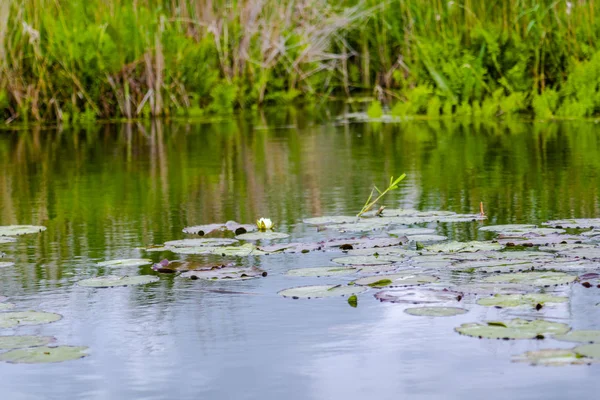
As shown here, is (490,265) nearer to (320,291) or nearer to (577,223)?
(320,291)

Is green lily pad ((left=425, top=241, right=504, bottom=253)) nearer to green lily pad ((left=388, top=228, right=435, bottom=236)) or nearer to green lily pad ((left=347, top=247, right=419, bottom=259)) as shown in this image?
green lily pad ((left=347, top=247, right=419, bottom=259))

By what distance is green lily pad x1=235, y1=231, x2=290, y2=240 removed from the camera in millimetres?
5942

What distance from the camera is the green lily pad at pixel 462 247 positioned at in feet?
17.4

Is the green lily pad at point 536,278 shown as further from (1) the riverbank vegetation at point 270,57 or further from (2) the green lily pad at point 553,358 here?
(1) the riverbank vegetation at point 270,57

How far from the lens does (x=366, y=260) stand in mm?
5199

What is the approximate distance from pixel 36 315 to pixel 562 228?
250 cm

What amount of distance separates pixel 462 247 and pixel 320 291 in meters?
0.91

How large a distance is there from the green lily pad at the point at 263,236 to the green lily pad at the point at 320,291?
1262 mm

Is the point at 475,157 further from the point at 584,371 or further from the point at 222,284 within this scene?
the point at 584,371

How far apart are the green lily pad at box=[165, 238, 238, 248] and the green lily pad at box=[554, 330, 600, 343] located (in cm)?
222

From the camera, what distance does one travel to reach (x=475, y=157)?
9.46 m

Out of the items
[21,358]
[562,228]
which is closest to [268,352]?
[21,358]

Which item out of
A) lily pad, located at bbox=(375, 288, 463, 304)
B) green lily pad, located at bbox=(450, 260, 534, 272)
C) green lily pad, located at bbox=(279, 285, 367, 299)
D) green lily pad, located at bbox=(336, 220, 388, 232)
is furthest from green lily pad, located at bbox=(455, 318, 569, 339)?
green lily pad, located at bbox=(336, 220, 388, 232)

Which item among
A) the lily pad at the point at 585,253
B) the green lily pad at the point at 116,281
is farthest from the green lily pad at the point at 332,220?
the green lily pad at the point at 116,281
